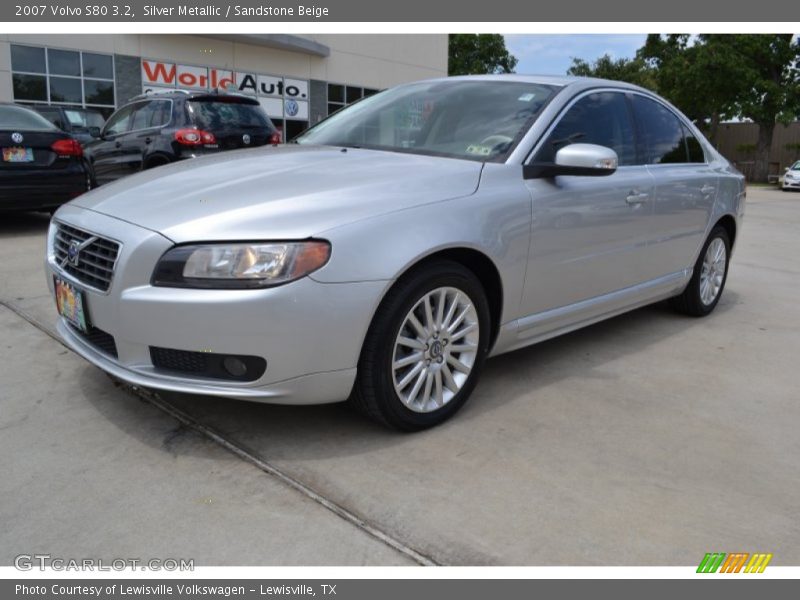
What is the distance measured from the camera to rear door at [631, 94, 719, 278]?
440 centimetres

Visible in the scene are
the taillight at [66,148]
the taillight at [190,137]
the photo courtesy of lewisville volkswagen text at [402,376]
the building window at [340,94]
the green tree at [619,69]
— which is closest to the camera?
the photo courtesy of lewisville volkswagen text at [402,376]

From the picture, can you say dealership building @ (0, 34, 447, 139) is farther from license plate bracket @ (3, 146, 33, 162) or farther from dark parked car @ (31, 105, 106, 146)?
license plate bracket @ (3, 146, 33, 162)

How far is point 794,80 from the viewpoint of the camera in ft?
98.9

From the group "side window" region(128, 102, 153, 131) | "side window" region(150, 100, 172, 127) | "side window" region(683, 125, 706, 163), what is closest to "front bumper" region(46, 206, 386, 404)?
"side window" region(683, 125, 706, 163)

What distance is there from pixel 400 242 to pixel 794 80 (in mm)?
33147

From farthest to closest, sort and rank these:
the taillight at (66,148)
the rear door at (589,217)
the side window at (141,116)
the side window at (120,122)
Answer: the side window at (120,122)
the side window at (141,116)
the taillight at (66,148)
the rear door at (589,217)

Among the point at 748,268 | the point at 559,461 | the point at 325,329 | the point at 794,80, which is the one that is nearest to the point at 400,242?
the point at 325,329

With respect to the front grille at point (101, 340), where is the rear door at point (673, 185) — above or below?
above

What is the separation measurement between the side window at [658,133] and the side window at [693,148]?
0.21ft

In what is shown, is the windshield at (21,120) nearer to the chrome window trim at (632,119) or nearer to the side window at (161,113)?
the side window at (161,113)

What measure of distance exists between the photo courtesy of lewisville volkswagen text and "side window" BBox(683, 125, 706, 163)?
0.05 m

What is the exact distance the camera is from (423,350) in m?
3.05

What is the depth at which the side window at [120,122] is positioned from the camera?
9.48 metres

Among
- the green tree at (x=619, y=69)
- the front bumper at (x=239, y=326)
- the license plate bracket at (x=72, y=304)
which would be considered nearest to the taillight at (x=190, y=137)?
the license plate bracket at (x=72, y=304)
